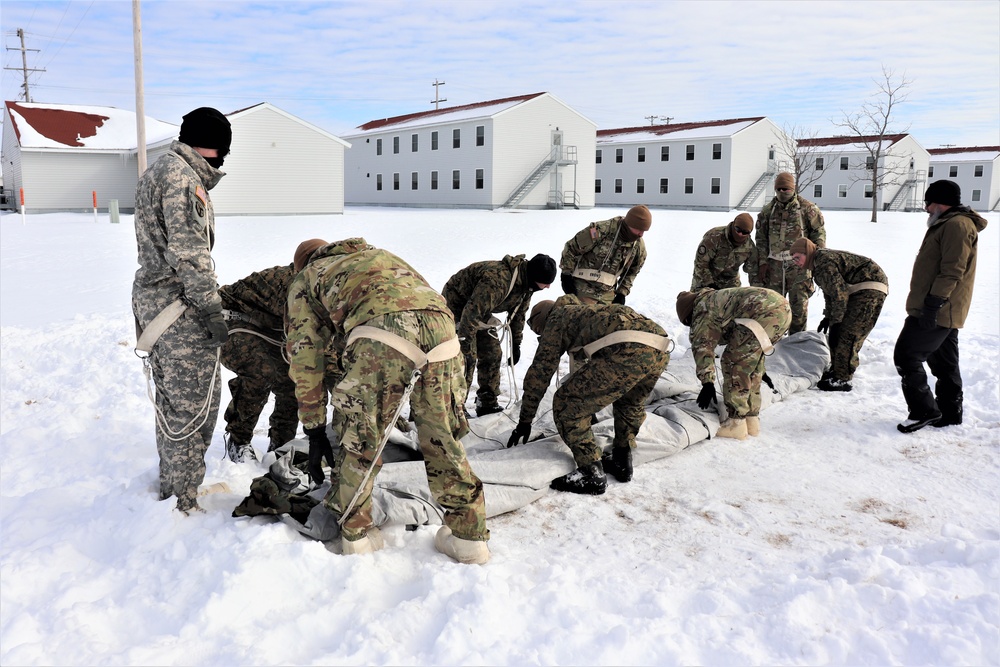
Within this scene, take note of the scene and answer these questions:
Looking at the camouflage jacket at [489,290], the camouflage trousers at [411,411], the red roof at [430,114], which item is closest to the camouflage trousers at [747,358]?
the camouflage jacket at [489,290]

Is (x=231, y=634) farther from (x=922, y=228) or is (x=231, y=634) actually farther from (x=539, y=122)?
(x=539, y=122)

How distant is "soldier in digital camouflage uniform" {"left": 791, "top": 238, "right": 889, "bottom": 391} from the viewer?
6824mm

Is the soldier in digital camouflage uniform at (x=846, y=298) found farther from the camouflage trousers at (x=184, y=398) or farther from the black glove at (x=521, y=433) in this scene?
the camouflage trousers at (x=184, y=398)

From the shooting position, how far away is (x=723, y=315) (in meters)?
5.56

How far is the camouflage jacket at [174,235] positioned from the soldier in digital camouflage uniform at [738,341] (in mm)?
3661

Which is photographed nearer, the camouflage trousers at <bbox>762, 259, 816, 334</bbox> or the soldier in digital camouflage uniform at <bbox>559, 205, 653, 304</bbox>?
the soldier in digital camouflage uniform at <bbox>559, 205, 653, 304</bbox>

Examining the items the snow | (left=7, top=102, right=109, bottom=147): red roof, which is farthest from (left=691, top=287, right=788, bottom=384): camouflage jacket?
(left=7, top=102, right=109, bottom=147): red roof

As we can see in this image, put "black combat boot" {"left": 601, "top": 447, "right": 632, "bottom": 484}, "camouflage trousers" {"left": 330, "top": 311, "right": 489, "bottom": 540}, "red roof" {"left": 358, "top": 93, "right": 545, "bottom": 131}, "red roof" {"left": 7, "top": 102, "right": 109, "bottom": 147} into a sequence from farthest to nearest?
"red roof" {"left": 358, "top": 93, "right": 545, "bottom": 131} → "red roof" {"left": 7, "top": 102, "right": 109, "bottom": 147} → "black combat boot" {"left": 601, "top": 447, "right": 632, "bottom": 484} → "camouflage trousers" {"left": 330, "top": 311, "right": 489, "bottom": 540}

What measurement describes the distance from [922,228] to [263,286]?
84.3ft

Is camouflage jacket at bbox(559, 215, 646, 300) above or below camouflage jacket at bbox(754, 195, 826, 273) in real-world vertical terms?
below

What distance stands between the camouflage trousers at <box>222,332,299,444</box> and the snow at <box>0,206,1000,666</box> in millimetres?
309

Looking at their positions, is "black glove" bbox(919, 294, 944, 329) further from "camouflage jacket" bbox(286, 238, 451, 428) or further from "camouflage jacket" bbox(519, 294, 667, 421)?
"camouflage jacket" bbox(286, 238, 451, 428)

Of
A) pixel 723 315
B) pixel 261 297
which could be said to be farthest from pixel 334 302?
pixel 723 315

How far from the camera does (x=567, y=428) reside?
15.0 ft
